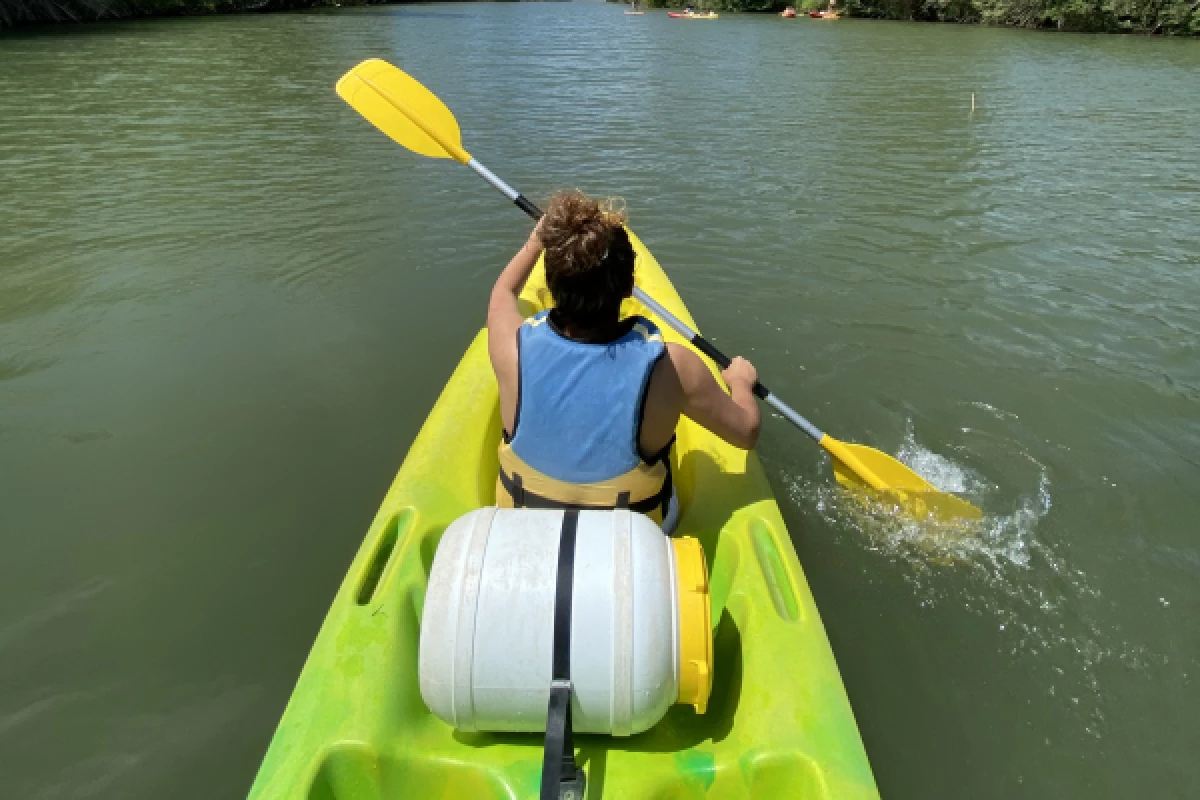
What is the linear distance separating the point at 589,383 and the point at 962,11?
30294 mm

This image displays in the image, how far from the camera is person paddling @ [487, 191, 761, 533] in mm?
1740

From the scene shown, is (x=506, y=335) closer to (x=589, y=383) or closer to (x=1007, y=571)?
(x=589, y=383)

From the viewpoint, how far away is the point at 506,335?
1.98m

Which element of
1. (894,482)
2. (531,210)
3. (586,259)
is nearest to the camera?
(586,259)

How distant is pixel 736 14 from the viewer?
107ft

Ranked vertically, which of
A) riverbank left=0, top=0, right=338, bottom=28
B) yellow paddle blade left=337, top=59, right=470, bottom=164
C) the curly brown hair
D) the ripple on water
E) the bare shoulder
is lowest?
the ripple on water

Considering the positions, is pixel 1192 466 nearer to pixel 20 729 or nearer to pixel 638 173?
pixel 20 729

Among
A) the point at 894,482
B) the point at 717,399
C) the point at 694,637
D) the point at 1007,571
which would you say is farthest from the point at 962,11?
the point at 694,637

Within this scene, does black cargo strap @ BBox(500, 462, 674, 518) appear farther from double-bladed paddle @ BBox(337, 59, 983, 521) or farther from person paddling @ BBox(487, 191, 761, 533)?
double-bladed paddle @ BBox(337, 59, 983, 521)

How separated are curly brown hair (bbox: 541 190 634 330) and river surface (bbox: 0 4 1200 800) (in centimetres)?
161

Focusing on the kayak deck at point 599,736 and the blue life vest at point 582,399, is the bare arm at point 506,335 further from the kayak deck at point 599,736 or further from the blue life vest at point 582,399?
the kayak deck at point 599,736

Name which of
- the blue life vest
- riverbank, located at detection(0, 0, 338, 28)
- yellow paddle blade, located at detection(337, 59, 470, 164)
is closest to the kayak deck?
the blue life vest

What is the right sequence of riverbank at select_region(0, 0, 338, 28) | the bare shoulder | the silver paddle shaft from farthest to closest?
riverbank at select_region(0, 0, 338, 28)
the silver paddle shaft
the bare shoulder

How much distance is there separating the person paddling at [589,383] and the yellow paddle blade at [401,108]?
8.48ft
